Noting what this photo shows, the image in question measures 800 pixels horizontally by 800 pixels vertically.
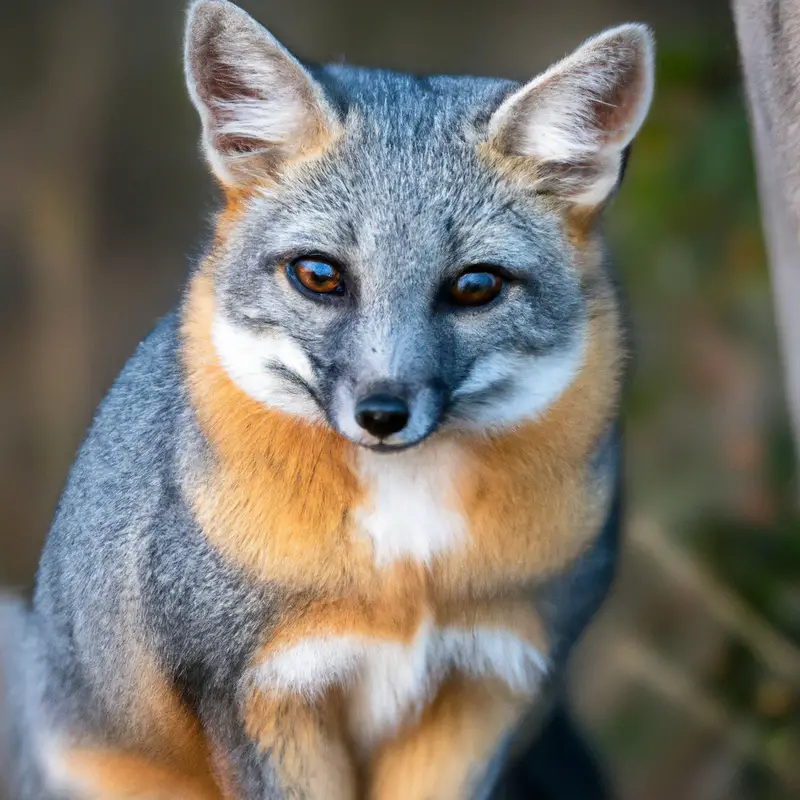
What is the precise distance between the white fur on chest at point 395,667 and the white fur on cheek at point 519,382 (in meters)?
0.32

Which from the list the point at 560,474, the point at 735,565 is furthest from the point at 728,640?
the point at 560,474

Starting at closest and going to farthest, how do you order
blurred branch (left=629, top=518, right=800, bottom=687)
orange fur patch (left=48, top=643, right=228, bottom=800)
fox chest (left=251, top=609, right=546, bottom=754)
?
fox chest (left=251, top=609, right=546, bottom=754)
orange fur patch (left=48, top=643, right=228, bottom=800)
blurred branch (left=629, top=518, right=800, bottom=687)

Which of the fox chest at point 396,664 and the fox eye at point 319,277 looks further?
the fox chest at point 396,664

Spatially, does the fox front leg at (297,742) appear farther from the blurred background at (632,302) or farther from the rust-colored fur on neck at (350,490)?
the blurred background at (632,302)

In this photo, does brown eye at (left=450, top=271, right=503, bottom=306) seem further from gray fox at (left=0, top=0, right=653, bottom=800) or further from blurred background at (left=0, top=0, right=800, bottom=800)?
blurred background at (left=0, top=0, right=800, bottom=800)

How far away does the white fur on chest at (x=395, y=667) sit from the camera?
1728mm

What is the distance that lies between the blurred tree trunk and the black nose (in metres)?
0.76

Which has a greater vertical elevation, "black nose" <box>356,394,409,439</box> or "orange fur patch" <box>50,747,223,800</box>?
"black nose" <box>356,394,409,439</box>

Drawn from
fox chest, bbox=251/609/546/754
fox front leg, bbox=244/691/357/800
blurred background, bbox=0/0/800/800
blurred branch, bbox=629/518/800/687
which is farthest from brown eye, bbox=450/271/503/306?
blurred branch, bbox=629/518/800/687

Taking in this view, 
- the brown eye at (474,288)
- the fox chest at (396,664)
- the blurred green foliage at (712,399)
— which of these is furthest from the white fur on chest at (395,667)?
the blurred green foliage at (712,399)

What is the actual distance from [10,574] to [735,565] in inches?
97.9

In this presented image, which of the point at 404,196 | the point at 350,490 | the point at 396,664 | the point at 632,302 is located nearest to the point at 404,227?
the point at 404,196

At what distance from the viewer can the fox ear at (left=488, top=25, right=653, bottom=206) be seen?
5.33 feet

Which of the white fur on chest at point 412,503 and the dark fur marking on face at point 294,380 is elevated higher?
the dark fur marking on face at point 294,380
